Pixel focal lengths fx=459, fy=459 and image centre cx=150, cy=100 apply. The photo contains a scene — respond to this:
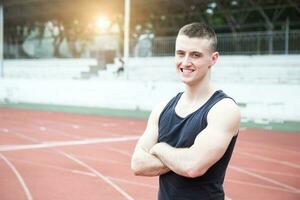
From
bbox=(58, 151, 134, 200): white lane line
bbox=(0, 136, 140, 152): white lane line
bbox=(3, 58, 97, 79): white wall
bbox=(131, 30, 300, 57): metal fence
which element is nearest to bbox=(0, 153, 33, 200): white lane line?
bbox=(0, 136, 140, 152): white lane line

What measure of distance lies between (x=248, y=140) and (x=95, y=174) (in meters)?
4.99

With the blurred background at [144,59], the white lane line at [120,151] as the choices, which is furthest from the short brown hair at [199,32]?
the blurred background at [144,59]

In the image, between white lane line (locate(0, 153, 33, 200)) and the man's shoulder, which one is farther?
white lane line (locate(0, 153, 33, 200))

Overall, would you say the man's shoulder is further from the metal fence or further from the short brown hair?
the metal fence

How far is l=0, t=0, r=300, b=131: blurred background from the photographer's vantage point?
15898mm

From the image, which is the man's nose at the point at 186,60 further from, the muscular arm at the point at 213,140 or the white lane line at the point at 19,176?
the white lane line at the point at 19,176

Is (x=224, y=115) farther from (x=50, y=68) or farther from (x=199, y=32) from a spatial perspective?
(x=50, y=68)

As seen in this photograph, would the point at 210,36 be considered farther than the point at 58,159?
No

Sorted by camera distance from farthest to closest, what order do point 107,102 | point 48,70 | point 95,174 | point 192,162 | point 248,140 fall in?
point 48,70
point 107,102
point 248,140
point 95,174
point 192,162

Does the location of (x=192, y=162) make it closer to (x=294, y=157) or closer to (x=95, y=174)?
(x=95, y=174)

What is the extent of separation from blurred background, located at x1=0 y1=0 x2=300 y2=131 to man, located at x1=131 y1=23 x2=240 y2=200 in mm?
11089

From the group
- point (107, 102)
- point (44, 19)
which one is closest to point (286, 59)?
point (107, 102)

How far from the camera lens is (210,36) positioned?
84.3 inches

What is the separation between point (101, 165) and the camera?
295 inches
